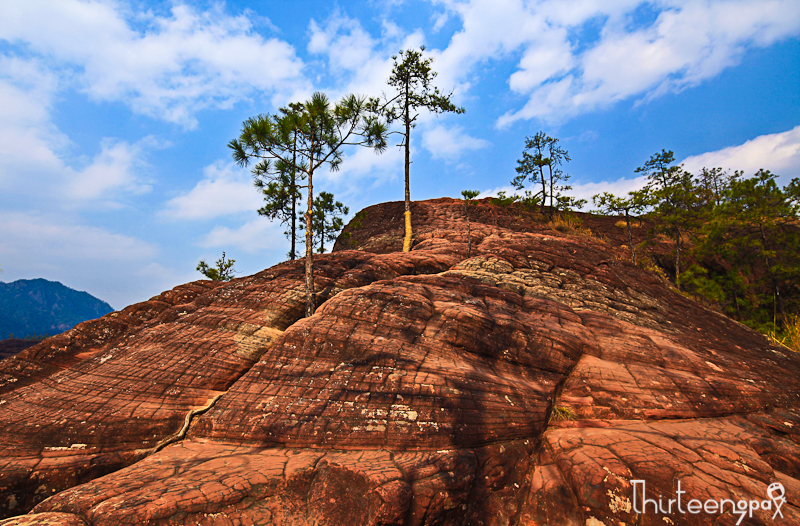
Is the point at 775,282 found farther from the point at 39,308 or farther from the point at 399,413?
the point at 39,308

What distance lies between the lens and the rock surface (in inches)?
215

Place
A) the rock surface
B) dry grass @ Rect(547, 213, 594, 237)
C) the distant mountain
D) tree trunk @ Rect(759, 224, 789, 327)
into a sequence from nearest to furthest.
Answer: the rock surface → tree trunk @ Rect(759, 224, 789, 327) → dry grass @ Rect(547, 213, 594, 237) → the distant mountain

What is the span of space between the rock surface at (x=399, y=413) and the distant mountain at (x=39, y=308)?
12241 centimetres

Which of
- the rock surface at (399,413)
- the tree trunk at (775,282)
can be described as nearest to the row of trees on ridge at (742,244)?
the tree trunk at (775,282)

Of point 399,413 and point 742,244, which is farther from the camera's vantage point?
point 742,244

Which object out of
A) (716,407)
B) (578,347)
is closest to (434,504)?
(578,347)

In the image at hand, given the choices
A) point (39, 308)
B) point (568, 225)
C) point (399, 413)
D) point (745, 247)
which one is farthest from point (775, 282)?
point (39, 308)

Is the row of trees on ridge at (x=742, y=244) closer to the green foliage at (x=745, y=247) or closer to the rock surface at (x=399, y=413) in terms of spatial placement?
the green foliage at (x=745, y=247)

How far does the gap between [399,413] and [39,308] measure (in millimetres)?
165131

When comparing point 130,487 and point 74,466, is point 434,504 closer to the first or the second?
point 130,487

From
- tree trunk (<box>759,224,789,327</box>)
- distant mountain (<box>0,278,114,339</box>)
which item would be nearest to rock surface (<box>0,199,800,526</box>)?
tree trunk (<box>759,224,789,327</box>)

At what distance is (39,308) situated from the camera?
364ft

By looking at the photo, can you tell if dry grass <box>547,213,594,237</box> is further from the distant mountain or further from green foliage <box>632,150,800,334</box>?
the distant mountain

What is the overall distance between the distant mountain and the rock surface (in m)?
122
